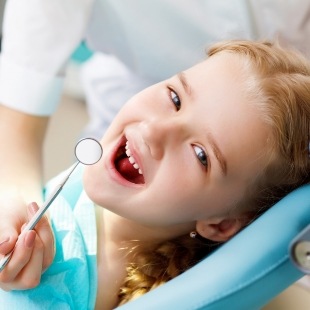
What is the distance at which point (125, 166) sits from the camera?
0.90 metres

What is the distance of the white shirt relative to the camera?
1.07m

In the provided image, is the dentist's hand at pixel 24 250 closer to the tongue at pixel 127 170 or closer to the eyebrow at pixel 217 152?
the tongue at pixel 127 170

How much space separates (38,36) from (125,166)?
32cm

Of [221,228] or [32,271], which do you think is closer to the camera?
[32,271]

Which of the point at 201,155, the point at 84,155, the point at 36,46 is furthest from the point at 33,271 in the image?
the point at 36,46

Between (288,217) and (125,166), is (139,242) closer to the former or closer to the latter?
(125,166)

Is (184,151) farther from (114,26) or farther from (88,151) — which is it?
(114,26)

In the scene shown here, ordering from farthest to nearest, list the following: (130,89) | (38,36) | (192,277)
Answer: (130,89) < (38,36) < (192,277)

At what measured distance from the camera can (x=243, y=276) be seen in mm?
724

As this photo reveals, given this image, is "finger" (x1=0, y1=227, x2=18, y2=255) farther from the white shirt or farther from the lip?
the white shirt

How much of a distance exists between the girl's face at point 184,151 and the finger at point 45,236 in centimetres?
9

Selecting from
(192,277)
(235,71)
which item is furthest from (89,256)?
(235,71)

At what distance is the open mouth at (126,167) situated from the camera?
2.92 feet

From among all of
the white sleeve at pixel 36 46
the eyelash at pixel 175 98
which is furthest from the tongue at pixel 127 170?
the white sleeve at pixel 36 46
